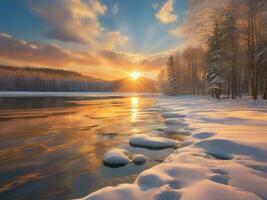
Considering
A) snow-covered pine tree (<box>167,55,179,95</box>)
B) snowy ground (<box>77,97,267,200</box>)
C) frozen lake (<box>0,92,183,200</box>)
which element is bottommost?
frozen lake (<box>0,92,183,200</box>)

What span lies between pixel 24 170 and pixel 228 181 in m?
5.43

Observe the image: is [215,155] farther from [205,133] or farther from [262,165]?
[205,133]

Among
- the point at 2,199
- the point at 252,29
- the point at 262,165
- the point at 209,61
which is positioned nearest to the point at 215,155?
the point at 262,165

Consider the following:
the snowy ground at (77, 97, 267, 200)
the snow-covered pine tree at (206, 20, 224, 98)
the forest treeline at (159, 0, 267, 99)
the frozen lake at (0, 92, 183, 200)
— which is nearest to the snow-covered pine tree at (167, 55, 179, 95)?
the forest treeline at (159, 0, 267, 99)

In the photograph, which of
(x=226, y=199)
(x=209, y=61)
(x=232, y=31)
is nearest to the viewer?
(x=226, y=199)

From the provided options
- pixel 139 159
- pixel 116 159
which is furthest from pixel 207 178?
pixel 116 159

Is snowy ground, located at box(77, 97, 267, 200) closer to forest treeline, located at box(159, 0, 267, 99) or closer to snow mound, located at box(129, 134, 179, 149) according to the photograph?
snow mound, located at box(129, 134, 179, 149)

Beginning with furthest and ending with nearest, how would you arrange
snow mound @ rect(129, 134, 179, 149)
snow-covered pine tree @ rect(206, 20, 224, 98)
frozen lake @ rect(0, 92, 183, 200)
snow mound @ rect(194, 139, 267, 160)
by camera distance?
snow-covered pine tree @ rect(206, 20, 224, 98), snow mound @ rect(129, 134, 179, 149), snow mound @ rect(194, 139, 267, 160), frozen lake @ rect(0, 92, 183, 200)

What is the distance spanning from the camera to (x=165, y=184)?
4.52 meters

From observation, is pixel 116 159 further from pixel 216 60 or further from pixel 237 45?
pixel 216 60

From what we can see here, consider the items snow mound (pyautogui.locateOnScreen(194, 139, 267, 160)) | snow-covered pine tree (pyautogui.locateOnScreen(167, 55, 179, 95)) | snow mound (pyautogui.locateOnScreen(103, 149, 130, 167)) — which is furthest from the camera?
snow-covered pine tree (pyautogui.locateOnScreen(167, 55, 179, 95))

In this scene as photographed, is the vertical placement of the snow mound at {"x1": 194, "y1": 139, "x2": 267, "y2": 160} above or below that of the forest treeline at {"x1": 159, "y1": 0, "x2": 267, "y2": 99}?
below

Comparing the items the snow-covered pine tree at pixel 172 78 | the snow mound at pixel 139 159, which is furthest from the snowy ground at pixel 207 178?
the snow-covered pine tree at pixel 172 78

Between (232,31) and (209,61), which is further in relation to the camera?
(209,61)
